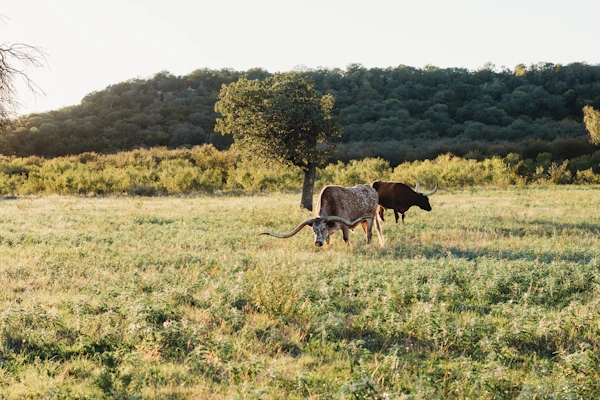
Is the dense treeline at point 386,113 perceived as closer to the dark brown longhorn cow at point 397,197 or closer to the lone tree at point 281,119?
the lone tree at point 281,119

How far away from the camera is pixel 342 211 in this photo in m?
13.7

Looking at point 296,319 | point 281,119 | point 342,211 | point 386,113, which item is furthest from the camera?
point 386,113

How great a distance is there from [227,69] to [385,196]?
9314 centimetres

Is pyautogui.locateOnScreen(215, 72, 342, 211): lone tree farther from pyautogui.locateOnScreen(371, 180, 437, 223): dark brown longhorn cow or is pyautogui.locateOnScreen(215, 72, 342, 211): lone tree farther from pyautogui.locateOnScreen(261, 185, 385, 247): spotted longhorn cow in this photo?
pyautogui.locateOnScreen(261, 185, 385, 247): spotted longhorn cow

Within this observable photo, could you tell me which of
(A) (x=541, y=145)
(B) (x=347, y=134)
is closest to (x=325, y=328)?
(A) (x=541, y=145)

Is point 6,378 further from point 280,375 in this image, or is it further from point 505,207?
A: point 505,207

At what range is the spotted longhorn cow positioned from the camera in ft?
41.2

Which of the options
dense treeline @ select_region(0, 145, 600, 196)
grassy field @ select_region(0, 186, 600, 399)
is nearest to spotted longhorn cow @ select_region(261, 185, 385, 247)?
grassy field @ select_region(0, 186, 600, 399)

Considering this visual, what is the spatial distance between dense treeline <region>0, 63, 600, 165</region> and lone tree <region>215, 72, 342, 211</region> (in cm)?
3578

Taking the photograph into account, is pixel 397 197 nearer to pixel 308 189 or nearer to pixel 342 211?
pixel 342 211

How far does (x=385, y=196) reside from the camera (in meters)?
19.0

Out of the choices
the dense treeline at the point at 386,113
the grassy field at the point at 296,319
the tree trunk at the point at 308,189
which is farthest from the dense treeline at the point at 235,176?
the grassy field at the point at 296,319

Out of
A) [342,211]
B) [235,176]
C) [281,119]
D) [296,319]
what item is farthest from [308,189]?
[235,176]

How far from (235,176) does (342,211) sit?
29.5m
